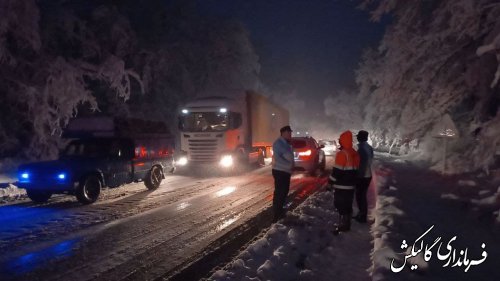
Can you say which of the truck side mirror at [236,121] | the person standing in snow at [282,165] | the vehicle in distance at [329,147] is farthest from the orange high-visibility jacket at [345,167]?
the vehicle in distance at [329,147]

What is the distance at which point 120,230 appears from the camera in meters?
8.20

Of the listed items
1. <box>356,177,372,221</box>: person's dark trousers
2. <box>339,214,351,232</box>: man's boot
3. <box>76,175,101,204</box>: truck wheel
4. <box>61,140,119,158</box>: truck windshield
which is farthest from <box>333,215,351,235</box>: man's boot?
<box>61,140,119,158</box>: truck windshield

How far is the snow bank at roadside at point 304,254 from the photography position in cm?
552

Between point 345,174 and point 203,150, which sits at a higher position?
point 203,150

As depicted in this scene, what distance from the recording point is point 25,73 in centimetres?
1859

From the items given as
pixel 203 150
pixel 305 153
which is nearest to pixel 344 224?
pixel 305 153

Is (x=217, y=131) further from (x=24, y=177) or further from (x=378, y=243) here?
(x=378, y=243)

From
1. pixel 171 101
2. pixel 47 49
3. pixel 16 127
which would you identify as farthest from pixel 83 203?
pixel 171 101

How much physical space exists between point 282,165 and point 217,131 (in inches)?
405

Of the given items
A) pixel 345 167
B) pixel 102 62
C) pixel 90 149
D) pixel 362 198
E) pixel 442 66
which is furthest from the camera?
pixel 102 62

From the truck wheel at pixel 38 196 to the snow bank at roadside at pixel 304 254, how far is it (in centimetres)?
739

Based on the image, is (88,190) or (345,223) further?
(88,190)

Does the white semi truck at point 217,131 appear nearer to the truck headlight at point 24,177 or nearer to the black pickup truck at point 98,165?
the black pickup truck at point 98,165

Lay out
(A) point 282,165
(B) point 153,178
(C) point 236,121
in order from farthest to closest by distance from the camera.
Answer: (C) point 236,121 → (B) point 153,178 → (A) point 282,165
